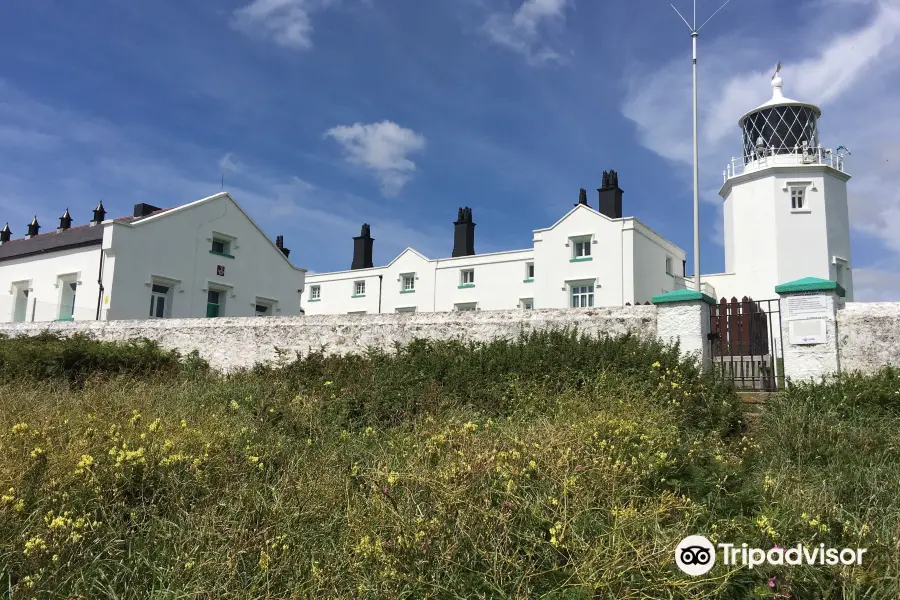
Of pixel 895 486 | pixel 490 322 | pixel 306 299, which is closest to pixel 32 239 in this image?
pixel 306 299

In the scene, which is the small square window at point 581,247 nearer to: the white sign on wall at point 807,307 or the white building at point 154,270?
the white building at point 154,270

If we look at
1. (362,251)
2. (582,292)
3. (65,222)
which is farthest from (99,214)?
(582,292)

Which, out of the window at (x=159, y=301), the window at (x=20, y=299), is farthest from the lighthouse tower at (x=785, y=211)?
the window at (x=20, y=299)

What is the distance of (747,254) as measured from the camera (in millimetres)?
25828

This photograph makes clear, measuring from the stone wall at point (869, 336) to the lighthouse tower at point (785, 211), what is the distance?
55.3ft

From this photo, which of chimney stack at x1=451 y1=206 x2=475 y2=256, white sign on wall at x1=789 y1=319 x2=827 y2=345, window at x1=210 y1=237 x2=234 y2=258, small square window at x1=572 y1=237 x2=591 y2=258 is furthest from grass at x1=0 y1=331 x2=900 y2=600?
chimney stack at x1=451 y1=206 x2=475 y2=256

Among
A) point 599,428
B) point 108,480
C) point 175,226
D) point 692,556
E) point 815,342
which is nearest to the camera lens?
point 692,556

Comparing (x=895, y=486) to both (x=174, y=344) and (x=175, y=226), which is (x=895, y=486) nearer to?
(x=174, y=344)

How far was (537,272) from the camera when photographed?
2950 cm

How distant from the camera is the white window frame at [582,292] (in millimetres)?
28062

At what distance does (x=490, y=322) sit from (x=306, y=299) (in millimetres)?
29512

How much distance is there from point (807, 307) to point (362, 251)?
102 ft

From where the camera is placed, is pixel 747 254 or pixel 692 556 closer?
pixel 692 556

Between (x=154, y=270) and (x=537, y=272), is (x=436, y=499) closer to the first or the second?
(x=154, y=270)
